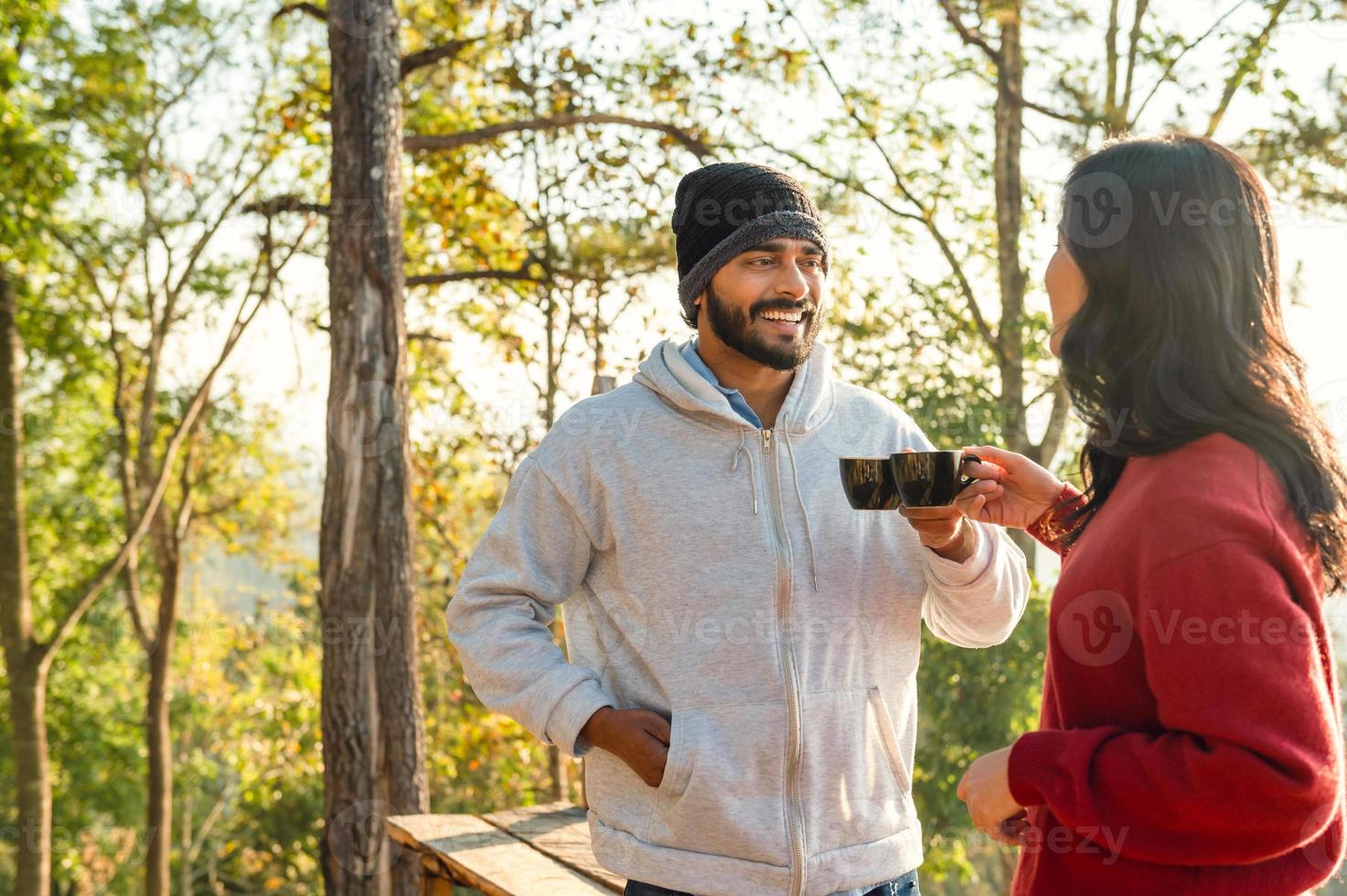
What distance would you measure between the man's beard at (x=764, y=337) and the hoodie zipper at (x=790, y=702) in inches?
12.4

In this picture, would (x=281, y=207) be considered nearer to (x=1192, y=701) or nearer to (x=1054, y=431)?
(x=1192, y=701)

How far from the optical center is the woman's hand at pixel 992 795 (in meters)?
1.33

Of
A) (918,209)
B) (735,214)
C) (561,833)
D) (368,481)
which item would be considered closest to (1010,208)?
(918,209)

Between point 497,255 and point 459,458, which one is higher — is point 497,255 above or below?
above

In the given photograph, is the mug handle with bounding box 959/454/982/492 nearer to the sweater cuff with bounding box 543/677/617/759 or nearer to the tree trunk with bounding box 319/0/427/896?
the sweater cuff with bounding box 543/677/617/759

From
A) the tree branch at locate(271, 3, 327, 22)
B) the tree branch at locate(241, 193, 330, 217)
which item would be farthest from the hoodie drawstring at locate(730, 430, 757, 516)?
the tree branch at locate(271, 3, 327, 22)

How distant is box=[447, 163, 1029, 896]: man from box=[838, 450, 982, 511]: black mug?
0.25ft

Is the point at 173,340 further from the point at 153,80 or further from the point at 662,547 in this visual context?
the point at 662,547

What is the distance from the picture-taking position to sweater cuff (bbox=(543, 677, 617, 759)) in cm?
199

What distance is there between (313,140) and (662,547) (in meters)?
6.87


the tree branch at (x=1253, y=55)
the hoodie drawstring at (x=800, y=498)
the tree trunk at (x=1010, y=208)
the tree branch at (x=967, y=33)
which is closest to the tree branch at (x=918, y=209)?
the tree branch at (x=967, y=33)

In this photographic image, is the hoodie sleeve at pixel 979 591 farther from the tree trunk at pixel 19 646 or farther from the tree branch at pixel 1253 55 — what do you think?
the tree trunk at pixel 19 646

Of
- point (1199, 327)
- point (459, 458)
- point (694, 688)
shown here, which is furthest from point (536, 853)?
point (459, 458)

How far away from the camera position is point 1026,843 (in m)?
1.45
